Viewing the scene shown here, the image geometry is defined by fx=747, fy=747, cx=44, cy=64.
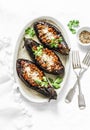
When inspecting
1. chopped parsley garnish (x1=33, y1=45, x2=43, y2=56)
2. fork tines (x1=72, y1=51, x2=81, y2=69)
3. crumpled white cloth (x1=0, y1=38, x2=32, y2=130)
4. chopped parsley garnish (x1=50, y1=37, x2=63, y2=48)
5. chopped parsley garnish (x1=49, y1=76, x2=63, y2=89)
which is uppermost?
chopped parsley garnish (x1=50, y1=37, x2=63, y2=48)

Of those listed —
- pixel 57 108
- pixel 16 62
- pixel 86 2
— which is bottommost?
pixel 57 108

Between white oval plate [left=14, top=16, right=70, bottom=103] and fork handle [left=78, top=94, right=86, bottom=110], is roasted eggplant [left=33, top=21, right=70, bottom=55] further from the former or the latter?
fork handle [left=78, top=94, right=86, bottom=110]

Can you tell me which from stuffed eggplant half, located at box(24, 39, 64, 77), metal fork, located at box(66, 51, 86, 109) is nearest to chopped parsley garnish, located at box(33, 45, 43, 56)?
stuffed eggplant half, located at box(24, 39, 64, 77)

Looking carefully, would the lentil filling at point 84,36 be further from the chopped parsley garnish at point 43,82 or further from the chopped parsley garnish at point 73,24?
the chopped parsley garnish at point 43,82

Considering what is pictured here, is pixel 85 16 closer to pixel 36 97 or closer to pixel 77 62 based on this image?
pixel 77 62

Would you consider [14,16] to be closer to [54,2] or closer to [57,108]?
[54,2]

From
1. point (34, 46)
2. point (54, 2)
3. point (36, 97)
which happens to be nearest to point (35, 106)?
point (36, 97)

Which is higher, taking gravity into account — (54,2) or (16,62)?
(54,2)
